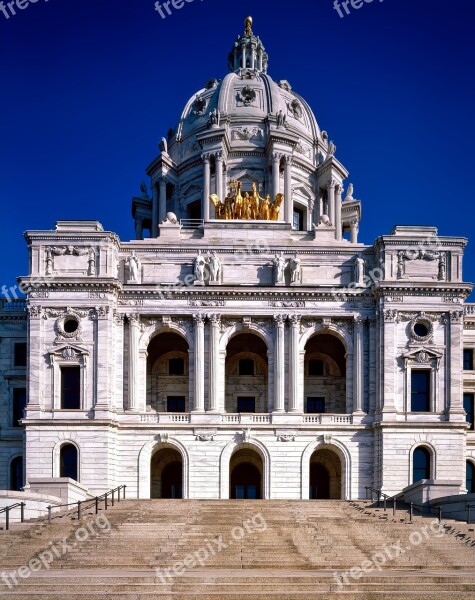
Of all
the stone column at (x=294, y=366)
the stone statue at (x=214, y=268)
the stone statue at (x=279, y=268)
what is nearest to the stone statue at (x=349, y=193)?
the stone statue at (x=279, y=268)

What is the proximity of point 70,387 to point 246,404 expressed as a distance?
1248 cm

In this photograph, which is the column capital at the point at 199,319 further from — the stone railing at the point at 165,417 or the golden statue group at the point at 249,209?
the golden statue group at the point at 249,209

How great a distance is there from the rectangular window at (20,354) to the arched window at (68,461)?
10.4 m

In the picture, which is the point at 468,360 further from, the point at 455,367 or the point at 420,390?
the point at 420,390

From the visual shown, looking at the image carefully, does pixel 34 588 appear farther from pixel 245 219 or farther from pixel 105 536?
pixel 245 219

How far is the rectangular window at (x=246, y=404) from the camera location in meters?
59.8

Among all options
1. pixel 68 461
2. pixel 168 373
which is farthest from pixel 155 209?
pixel 68 461

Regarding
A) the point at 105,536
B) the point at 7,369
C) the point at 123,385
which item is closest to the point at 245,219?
the point at 123,385

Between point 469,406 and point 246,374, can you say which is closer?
point 246,374

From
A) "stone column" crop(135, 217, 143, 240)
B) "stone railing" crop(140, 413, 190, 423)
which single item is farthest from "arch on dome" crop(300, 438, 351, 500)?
"stone column" crop(135, 217, 143, 240)

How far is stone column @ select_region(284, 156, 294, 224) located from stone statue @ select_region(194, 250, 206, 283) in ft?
59.9

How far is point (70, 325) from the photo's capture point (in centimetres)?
5566

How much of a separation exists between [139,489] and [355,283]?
19412 millimetres

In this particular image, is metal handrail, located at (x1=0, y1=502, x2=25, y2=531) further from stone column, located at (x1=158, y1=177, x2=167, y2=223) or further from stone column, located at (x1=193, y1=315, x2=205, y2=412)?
stone column, located at (x1=158, y1=177, x2=167, y2=223)
